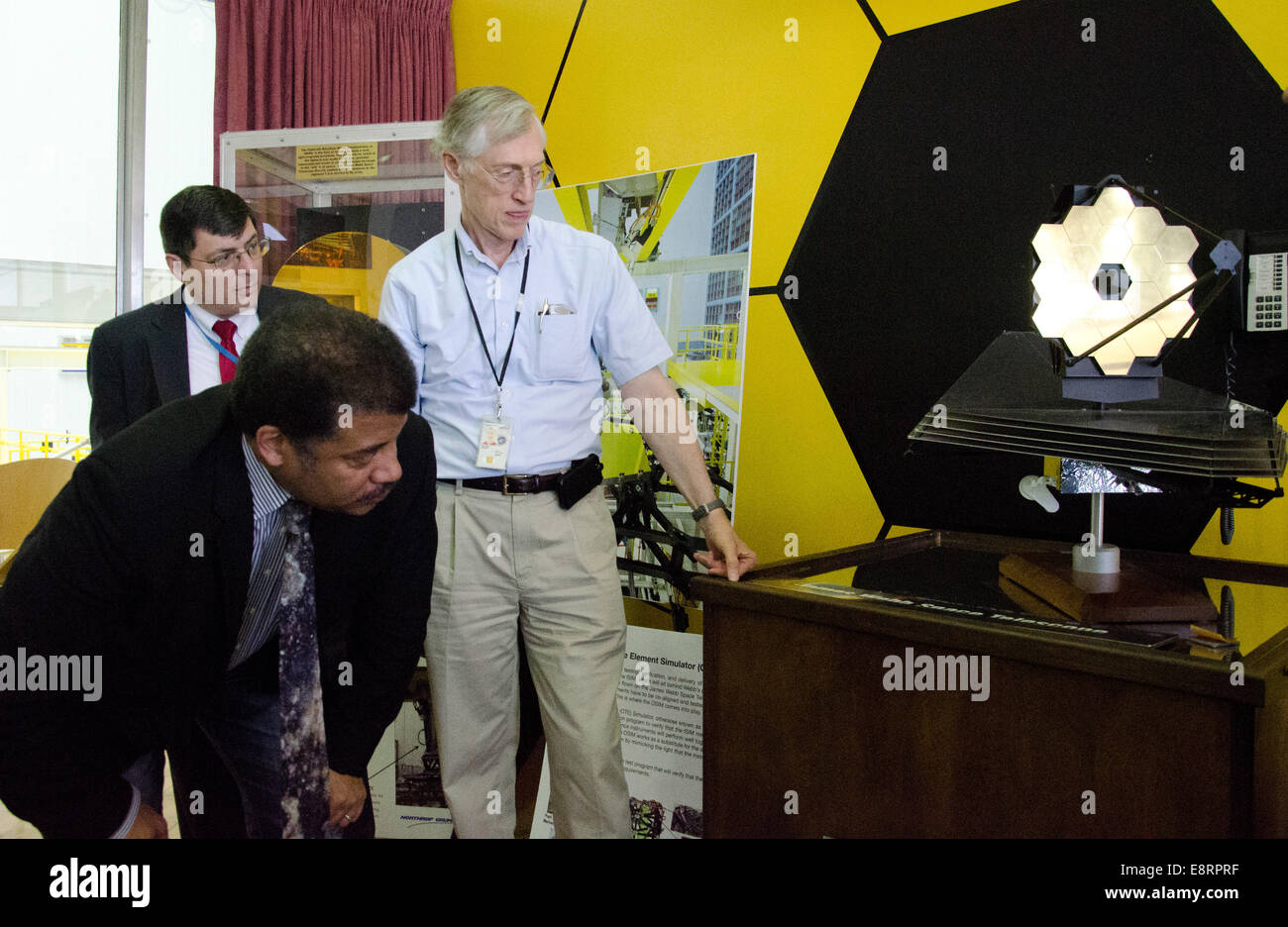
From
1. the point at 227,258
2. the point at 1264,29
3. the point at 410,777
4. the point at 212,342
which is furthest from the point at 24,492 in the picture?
the point at 1264,29

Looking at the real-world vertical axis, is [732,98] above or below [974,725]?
above

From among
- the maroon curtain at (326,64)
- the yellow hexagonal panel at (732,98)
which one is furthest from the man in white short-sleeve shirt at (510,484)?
the maroon curtain at (326,64)

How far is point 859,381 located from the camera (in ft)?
7.16

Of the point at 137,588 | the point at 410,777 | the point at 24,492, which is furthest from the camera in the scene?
the point at 24,492

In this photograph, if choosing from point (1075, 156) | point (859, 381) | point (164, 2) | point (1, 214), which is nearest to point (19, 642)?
point (859, 381)

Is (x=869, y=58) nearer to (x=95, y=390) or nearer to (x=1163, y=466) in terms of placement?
(x=1163, y=466)

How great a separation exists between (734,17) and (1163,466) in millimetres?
1803

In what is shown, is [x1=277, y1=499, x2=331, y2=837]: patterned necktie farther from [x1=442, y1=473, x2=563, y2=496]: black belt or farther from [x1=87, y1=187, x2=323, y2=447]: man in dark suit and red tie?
[x1=87, y1=187, x2=323, y2=447]: man in dark suit and red tie

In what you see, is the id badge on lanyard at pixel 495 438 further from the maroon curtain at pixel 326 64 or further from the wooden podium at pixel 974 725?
the maroon curtain at pixel 326 64

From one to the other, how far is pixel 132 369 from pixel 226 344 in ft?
0.73

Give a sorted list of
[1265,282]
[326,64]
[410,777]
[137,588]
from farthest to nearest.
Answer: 1. [326,64]
2. [410,777]
3. [1265,282]
4. [137,588]

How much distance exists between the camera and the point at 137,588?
126 centimetres

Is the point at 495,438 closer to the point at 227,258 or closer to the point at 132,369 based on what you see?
the point at 227,258

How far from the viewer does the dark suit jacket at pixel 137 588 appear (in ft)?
3.92
